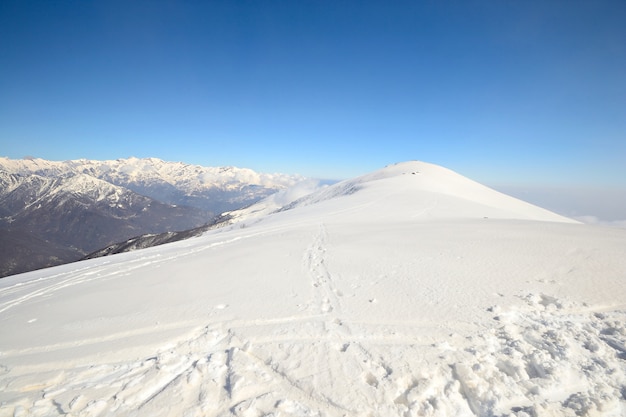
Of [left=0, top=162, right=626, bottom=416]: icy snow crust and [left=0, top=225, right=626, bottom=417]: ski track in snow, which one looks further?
[left=0, top=162, right=626, bottom=416]: icy snow crust

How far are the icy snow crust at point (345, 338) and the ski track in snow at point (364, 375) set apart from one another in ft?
0.09

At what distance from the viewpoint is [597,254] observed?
888 cm

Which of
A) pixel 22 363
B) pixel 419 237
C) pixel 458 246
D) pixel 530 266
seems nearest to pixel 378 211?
pixel 419 237

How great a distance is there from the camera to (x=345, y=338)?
5.92 meters

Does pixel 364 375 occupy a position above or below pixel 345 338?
below

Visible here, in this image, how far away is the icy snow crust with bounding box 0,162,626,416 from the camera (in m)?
4.43

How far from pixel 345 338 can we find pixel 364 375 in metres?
1.13

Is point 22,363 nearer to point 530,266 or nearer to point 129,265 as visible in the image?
point 129,265

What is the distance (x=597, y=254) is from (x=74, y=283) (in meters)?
20.4

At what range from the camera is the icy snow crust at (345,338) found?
443cm

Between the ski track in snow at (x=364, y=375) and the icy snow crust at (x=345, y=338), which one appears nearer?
the ski track in snow at (x=364, y=375)

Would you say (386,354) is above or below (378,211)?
below

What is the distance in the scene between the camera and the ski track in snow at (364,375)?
4.30m

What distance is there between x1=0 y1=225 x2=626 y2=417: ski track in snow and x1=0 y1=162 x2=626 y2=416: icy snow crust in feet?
0.09
